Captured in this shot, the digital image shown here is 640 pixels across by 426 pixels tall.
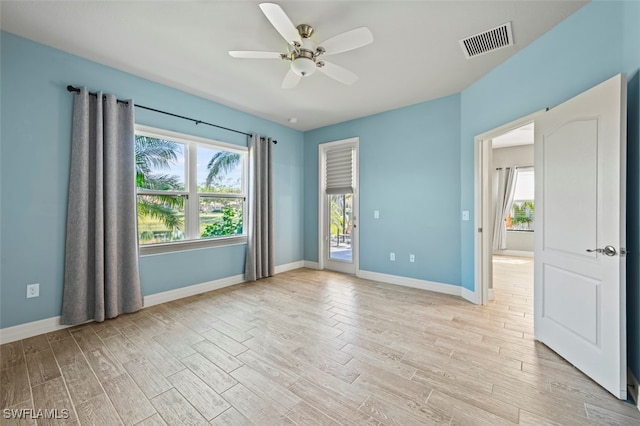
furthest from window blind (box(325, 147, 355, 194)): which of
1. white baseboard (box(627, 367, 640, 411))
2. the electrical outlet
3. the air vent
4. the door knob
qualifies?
the electrical outlet

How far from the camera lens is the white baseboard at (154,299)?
237 cm

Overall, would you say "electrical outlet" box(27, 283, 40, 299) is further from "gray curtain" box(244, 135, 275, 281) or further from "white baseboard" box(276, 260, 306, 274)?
"white baseboard" box(276, 260, 306, 274)

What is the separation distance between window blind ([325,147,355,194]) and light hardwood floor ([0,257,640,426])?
7.71 feet

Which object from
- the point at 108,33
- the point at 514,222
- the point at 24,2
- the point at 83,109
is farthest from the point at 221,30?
the point at 514,222

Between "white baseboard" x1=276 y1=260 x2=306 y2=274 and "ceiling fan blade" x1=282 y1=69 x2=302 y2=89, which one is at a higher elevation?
"ceiling fan blade" x1=282 y1=69 x2=302 y2=89

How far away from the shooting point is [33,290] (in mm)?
2479

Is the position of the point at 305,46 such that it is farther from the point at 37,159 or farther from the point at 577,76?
the point at 37,159

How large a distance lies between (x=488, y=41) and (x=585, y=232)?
186cm

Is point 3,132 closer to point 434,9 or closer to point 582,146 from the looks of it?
point 434,9

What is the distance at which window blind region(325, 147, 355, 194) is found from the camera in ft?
15.8

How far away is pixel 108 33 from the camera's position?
2.34 meters

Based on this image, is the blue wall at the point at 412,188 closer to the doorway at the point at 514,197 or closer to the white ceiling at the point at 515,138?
the white ceiling at the point at 515,138

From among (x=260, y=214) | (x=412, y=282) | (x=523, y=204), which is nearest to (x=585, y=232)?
(x=412, y=282)

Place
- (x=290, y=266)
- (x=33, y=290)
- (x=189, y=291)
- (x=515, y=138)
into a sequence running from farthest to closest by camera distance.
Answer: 1. (x=515, y=138)
2. (x=290, y=266)
3. (x=189, y=291)
4. (x=33, y=290)
